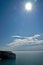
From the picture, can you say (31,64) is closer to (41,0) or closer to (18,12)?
(18,12)

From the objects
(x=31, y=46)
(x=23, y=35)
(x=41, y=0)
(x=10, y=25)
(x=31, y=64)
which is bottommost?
(x=31, y=64)

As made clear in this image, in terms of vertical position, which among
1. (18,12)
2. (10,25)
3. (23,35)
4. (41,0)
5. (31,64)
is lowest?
(31,64)

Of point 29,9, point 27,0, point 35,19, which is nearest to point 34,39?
point 35,19

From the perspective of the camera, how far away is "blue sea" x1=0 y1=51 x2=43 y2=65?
1397mm

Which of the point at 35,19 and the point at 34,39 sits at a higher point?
the point at 35,19

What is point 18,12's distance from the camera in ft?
4.85

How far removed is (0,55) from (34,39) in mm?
389

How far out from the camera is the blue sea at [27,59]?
55.0 inches

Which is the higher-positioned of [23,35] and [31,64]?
[23,35]

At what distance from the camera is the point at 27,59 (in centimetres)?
142

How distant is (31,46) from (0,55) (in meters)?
0.33

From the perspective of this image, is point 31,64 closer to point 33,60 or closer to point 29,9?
point 33,60

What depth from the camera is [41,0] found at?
4.88 feet

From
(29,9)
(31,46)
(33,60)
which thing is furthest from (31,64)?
(29,9)
